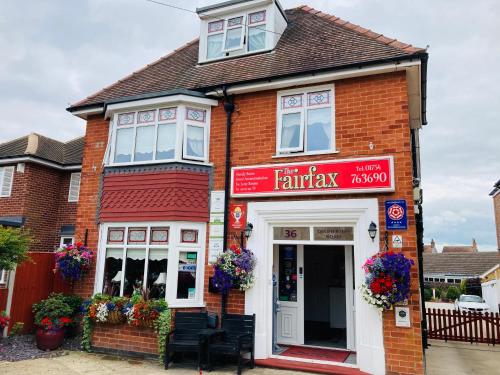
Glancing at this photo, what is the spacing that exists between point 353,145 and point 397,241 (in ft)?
6.71

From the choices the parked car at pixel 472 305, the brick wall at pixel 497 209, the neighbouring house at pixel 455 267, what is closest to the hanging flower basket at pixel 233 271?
the parked car at pixel 472 305

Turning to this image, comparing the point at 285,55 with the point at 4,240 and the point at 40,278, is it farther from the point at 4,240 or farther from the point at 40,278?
the point at 40,278

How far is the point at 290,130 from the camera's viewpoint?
8297 mm

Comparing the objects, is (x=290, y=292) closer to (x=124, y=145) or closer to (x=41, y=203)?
(x=124, y=145)

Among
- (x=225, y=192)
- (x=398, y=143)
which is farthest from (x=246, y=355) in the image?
(x=398, y=143)

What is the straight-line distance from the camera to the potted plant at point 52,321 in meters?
8.30

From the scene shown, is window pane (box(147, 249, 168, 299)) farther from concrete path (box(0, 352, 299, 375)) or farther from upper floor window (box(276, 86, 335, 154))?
upper floor window (box(276, 86, 335, 154))

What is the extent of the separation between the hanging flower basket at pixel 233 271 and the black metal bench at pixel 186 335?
75 centimetres

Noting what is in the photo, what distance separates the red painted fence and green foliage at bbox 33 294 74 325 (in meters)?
0.77

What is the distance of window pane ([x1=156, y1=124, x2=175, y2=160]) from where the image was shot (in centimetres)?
876

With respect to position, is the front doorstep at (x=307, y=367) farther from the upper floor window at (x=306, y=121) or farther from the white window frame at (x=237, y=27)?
the white window frame at (x=237, y=27)

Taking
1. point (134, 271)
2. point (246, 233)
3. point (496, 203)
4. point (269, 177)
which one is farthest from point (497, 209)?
point (134, 271)

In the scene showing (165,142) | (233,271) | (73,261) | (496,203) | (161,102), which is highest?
(496,203)

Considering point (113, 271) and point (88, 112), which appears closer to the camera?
point (113, 271)
